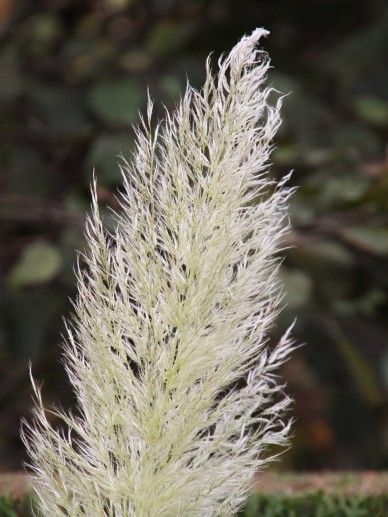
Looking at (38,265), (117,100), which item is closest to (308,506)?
(38,265)

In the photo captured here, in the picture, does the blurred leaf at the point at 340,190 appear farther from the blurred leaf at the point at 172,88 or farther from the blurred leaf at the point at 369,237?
the blurred leaf at the point at 172,88

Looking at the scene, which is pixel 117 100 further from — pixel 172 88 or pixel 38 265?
pixel 38 265

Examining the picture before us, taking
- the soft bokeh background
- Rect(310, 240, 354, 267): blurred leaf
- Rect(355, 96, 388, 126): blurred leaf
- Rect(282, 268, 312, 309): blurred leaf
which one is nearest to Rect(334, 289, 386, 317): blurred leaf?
the soft bokeh background

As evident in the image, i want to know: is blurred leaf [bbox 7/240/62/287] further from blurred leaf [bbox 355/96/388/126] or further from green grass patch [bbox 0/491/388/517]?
green grass patch [bbox 0/491/388/517]

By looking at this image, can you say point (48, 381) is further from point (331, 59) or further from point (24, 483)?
point (24, 483)

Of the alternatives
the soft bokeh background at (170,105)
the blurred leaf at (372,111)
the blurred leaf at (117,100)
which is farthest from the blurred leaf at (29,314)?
the blurred leaf at (372,111)

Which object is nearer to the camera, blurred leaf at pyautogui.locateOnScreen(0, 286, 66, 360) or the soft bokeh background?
the soft bokeh background
